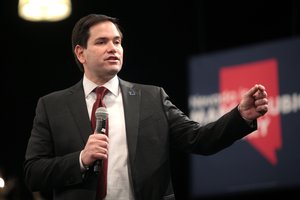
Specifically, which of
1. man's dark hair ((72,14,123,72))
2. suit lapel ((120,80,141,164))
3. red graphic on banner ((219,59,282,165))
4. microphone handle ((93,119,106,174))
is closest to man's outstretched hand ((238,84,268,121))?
suit lapel ((120,80,141,164))

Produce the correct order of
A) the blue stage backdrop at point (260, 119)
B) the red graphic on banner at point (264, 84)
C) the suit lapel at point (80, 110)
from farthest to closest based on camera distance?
the red graphic on banner at point (264, 84) → the blue stage backdrop at point (260, 119) → the suit lapel at point (80, 110)

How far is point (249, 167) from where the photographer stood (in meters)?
6.06

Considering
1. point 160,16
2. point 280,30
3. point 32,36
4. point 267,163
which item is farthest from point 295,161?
point 32,36

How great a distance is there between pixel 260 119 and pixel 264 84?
33 centimetres

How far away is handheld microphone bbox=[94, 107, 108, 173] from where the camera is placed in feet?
7.70

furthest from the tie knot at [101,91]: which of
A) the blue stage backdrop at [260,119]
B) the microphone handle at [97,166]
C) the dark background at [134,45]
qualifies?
the dark background at [134,45]

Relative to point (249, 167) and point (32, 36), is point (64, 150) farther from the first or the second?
point (32, 36)

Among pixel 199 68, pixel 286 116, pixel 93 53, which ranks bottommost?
pixel 286 116

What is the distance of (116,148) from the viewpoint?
8.41 feet

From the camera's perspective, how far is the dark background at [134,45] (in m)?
6.82

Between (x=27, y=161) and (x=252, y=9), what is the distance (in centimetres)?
447

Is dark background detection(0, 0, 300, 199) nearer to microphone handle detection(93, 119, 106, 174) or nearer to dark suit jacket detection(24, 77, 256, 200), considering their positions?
dark suit jacket detection(24, 77, 256, 200)

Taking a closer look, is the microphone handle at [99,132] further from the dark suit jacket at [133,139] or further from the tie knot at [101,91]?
the tie knot at [101,91]

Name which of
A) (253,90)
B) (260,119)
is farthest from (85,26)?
(260,119)
